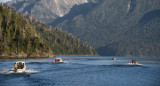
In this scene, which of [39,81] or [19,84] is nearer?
[19,84]

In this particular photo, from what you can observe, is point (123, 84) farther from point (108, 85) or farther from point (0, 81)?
point (0, 81)

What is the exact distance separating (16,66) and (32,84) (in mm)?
30632

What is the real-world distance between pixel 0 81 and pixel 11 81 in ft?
10.6

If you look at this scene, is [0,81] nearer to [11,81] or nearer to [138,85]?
[11,81]

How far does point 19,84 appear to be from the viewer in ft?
262

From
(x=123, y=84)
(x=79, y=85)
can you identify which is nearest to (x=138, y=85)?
(x=123, y=84)

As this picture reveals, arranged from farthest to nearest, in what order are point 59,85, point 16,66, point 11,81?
point 16,66
point 11,81
point 59,85

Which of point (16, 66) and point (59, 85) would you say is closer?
point (59, 85)

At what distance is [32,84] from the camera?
8056 cm

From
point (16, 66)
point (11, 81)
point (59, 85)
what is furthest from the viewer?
point (16, 66)

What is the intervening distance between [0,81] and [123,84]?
36907 mm

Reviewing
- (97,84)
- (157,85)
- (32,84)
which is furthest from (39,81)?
(157,85)

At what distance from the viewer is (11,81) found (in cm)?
8512

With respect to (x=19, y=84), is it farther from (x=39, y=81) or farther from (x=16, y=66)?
(x=16, y=66)
